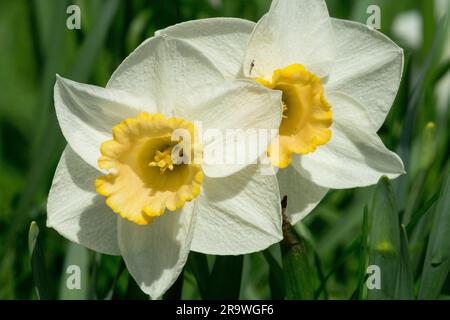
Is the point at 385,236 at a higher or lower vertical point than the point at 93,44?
lower

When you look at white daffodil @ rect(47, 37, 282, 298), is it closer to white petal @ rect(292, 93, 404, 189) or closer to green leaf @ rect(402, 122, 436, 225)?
white petal @ rect(292, 93, 404, 189)

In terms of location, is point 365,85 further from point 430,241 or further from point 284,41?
point 430,241

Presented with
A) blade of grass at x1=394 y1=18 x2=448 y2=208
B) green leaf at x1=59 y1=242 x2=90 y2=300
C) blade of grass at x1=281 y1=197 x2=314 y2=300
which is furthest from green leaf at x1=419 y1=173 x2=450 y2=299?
green leaf at x1=59 y1=242 x2=90 y2=300

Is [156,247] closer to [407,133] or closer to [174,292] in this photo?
[174,292]

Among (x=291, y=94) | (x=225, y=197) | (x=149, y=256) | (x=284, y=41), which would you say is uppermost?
(x=284, y=41)

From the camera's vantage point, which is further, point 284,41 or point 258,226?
point 284,41

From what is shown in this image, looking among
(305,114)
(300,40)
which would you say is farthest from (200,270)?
(300,40)

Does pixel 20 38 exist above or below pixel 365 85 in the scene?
below
